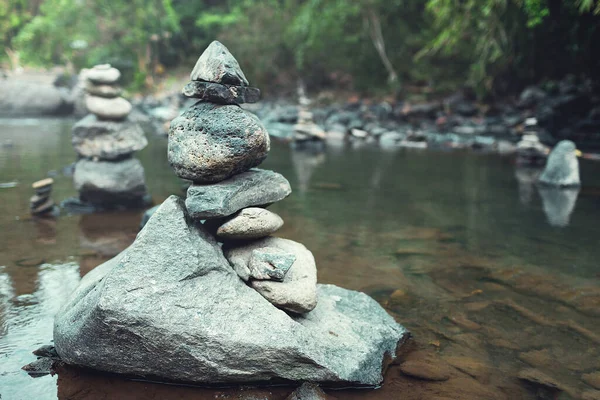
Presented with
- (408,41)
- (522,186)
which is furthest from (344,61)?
(522,186)

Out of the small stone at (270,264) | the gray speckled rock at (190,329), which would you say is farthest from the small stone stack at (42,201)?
the small stone at (270,264)

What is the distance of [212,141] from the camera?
→ 4305 millimetres

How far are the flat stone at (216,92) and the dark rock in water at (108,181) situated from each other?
192 inches

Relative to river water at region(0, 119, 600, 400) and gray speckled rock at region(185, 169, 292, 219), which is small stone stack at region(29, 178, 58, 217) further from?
gray speckled rock at region(185, 169, 292, 219)

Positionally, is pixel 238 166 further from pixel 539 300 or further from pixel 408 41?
pixel 408 41

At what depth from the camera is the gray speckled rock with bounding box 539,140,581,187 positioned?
435 inches

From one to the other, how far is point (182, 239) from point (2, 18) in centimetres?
4229

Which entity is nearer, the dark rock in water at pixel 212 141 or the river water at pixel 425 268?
the river water at pixel 425 268

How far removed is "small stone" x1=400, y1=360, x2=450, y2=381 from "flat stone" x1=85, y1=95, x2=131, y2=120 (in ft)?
22.7

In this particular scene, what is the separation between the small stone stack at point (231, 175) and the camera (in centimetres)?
423

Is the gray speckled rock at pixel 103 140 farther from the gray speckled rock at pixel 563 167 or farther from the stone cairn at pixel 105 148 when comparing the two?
the gray speckled rock at pixel 563 167

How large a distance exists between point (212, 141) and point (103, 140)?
534 centimetres

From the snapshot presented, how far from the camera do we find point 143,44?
35.4 m

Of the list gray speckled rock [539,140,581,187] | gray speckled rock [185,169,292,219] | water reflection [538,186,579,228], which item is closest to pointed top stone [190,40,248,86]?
gray speckled rock [185,169,292,219]
